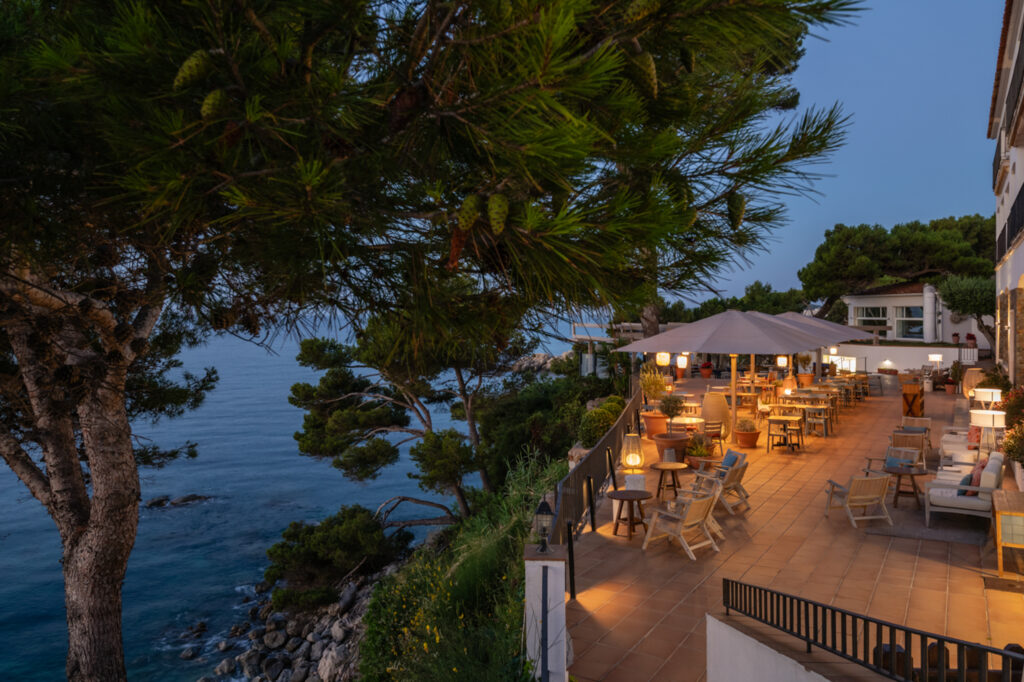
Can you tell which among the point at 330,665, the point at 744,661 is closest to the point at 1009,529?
the point at 744,661

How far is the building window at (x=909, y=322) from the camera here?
3369 cm

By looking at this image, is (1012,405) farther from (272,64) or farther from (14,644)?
(14,644)

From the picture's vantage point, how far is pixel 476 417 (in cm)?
2753

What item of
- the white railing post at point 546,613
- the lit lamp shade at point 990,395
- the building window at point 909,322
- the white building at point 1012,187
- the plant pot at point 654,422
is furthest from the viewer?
the building window at point 909,322

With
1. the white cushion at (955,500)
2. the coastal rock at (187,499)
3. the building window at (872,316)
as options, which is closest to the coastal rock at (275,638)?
the white cushion at (955,500)

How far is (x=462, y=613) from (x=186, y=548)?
28.0 m

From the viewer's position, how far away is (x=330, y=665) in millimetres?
15258

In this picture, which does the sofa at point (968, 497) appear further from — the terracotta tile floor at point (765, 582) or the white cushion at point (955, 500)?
the terracotta tile floor at point (765, 582)

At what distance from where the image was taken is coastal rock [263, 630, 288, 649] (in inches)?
743

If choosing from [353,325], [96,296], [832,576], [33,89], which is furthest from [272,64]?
[832,576]

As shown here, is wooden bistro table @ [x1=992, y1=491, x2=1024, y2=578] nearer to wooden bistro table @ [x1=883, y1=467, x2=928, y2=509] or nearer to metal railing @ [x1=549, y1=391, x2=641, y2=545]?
wooden bistro table @ [x1=883, y1=467, x2=928, y2=509]

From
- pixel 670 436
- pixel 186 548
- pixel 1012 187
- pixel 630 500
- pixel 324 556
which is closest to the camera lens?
pixel 630 500

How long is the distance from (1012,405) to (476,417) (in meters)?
18.9

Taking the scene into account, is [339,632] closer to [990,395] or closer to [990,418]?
[990,418]
